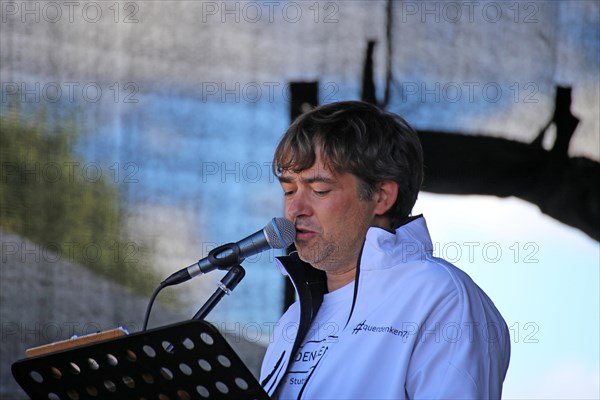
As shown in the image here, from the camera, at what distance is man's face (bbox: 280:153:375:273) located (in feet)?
7.34

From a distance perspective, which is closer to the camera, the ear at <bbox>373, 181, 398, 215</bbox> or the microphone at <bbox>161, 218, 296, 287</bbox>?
the microphone at <bbox>161, 218, 296, 287</bbox>

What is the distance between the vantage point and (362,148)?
7.48ft

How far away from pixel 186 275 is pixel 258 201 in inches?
46.2

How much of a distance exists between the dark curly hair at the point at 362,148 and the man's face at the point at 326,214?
2 centimetres

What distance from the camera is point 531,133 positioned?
127 inches

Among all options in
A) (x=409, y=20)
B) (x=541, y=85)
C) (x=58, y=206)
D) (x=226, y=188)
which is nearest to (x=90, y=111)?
(x=58, y=206)

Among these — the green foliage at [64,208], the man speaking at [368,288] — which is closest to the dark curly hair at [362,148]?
the man speaking at [368,288]

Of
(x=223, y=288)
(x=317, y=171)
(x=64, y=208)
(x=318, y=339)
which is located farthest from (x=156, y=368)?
(x=64, y=208)

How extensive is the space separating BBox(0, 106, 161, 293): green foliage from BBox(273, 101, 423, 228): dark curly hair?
1035 mm

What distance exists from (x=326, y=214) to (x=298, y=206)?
0.07 metres

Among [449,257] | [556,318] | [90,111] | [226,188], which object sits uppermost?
[90,111]

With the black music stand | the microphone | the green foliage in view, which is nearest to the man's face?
the microphone

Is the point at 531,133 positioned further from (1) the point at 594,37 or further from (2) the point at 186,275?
(2) the point at 186,275

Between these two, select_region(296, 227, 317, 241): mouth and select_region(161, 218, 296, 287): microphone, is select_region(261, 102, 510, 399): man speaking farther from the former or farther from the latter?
select_region(161, 218, 296, 287): microphone
